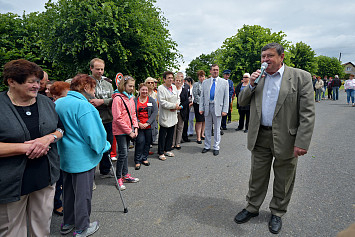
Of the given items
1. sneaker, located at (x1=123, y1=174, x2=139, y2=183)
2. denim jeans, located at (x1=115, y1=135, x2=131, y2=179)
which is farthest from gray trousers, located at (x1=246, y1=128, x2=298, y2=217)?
denim jeans, located at (x1=115, y1=135, x2=131, y2=179)

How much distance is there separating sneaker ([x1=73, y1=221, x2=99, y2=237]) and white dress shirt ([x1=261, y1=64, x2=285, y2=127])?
2.63 metres

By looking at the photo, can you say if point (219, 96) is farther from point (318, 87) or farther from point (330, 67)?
point (330, 67)

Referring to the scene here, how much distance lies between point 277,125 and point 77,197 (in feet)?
8.66

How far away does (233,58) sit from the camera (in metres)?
15.4

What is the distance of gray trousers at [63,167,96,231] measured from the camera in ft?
8.05

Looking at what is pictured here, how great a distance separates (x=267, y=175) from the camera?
2.78 m

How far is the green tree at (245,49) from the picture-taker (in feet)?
48.9

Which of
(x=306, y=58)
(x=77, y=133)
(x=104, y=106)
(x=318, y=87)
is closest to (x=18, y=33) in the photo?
(x=104, y=106)

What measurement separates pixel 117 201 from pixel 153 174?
1134 millimetres

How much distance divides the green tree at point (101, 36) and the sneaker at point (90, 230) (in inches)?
192

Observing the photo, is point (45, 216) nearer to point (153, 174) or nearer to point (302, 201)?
point (153, 174)

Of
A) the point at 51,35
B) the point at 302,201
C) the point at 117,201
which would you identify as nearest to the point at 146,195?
the point at 117,201

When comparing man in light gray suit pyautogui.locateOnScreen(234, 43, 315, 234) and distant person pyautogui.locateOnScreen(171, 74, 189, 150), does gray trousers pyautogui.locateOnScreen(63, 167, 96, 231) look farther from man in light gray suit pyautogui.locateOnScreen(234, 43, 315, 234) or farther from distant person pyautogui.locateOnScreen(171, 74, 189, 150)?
distant person pyautogui.locateOnScreen(171, 74, 189, 150)

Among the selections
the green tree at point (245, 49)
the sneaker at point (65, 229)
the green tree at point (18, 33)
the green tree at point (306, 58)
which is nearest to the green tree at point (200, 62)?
the green tree at point (306, 58)
